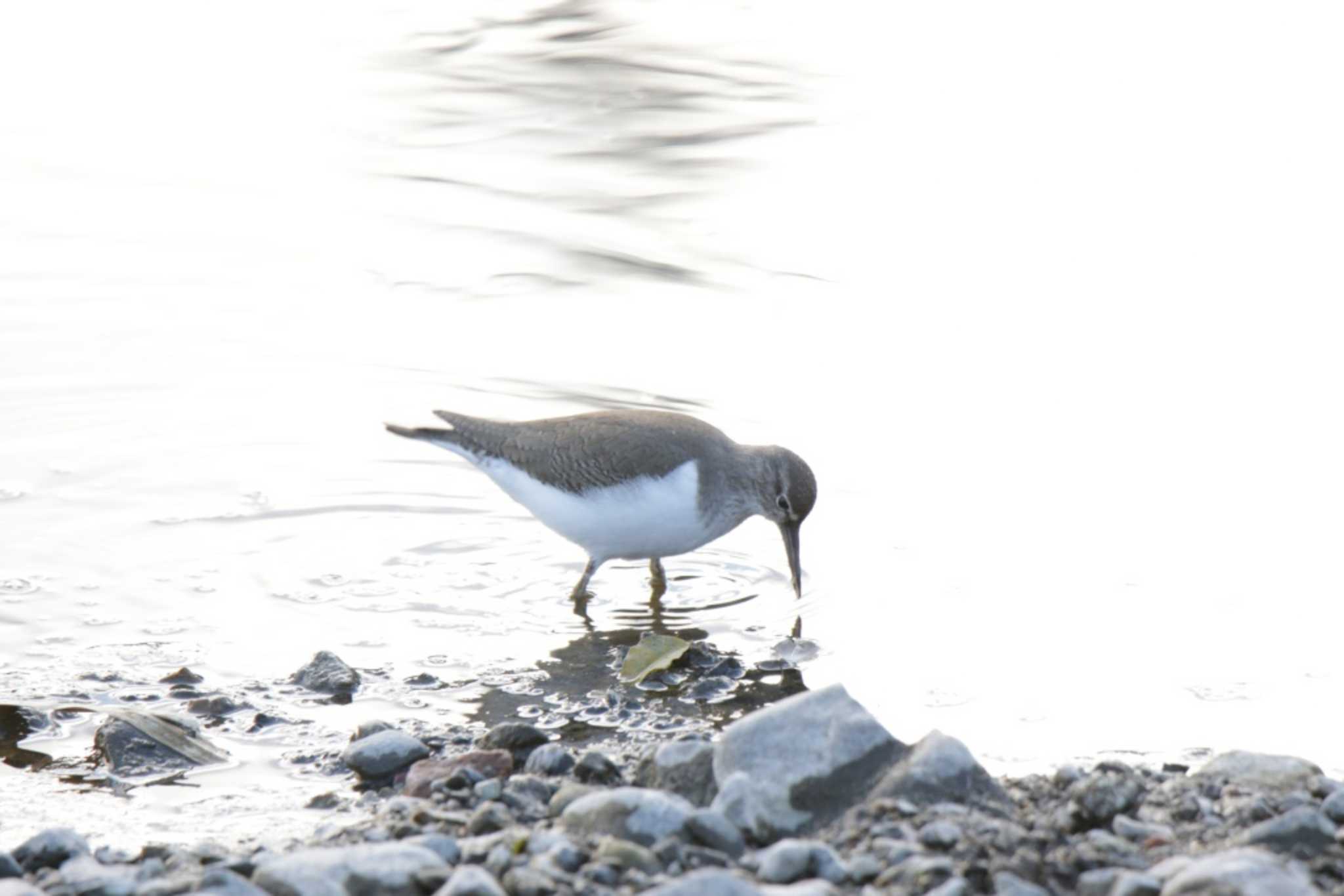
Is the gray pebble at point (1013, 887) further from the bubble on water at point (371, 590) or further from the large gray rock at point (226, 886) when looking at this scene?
the bubble on water at point (371, 590)

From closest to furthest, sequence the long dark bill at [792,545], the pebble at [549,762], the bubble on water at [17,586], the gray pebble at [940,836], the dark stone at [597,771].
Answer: the gray pebble at [940,836]
the dark stone at [597,771]
the pebble at [549,762]
the bubble on water at [17,586]
the long dark bill at [792,545]

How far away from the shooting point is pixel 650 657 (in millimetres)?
6461

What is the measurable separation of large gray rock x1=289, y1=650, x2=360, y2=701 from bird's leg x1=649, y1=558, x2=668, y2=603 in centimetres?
158

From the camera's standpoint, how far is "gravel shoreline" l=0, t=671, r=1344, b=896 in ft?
13.1

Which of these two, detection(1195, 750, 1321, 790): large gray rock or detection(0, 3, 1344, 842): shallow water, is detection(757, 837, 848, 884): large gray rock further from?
detection(0, 3, 1344, 842): shallow water

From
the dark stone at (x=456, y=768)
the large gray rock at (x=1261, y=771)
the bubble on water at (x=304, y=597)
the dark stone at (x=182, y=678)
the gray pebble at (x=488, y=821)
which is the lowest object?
the dark stone at (x=182, y=678)

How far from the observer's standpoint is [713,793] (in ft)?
15.7

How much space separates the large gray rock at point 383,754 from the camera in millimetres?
5461

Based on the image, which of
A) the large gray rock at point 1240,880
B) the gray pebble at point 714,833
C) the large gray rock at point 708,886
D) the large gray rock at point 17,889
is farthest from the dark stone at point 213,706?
the large gray rock at point 1240,880

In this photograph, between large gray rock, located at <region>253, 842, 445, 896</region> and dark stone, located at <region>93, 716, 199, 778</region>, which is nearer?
large gray rock, located at <region>253, 842, 445, 896</region>

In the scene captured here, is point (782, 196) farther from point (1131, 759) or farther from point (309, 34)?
point (1131, 759)

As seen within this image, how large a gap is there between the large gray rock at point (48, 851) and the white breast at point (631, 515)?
284cm

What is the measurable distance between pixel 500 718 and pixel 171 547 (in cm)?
200

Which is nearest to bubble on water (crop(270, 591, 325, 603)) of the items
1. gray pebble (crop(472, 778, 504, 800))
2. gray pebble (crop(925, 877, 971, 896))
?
gray pebble (crop(472, 778, 504, 800))
